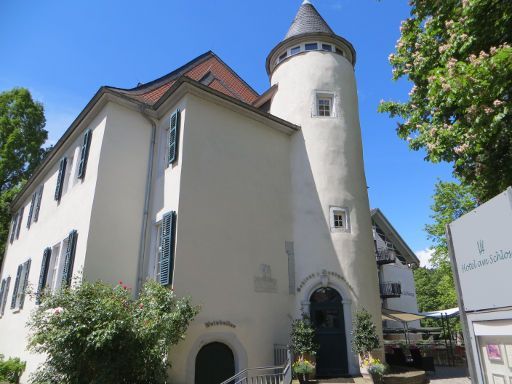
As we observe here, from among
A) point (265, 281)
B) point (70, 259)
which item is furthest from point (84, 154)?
point (265, 281)

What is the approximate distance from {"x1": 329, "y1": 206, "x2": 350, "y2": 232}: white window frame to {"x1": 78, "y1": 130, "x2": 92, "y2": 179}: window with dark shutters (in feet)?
27.9

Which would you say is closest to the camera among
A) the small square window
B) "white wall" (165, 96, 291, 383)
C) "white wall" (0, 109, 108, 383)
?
"white wall" (165, 96, 291, 383)

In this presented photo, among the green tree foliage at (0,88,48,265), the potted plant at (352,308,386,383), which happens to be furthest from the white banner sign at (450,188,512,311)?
the green tree foliage at (0,88,48,265)

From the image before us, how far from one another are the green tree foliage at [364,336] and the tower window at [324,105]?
25.0ft

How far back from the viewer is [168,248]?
1055cm

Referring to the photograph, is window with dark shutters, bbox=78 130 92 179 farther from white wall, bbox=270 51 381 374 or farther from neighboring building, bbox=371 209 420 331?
neighboring building, bbox=371 209 420 331

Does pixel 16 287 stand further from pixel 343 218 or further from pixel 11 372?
pixel 343 218

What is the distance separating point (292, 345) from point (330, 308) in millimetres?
2117

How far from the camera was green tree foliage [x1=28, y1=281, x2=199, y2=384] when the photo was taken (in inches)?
320

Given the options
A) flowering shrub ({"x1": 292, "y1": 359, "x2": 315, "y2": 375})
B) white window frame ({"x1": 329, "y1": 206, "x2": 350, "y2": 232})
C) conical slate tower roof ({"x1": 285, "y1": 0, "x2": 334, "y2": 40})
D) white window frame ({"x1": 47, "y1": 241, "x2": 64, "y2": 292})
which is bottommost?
flowering shrub ({"x1": 292, "y1": 359, "x2": 315, "y2": 375})

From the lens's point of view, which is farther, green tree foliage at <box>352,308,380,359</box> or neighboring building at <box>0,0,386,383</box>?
green tree foliage at <box>352,308,380,359</box>

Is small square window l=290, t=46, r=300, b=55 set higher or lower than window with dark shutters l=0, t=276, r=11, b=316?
higher

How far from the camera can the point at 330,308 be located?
12.8 meters

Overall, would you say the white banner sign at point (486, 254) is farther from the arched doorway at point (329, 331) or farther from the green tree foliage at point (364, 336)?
the arched doorway at point (329, 331)
